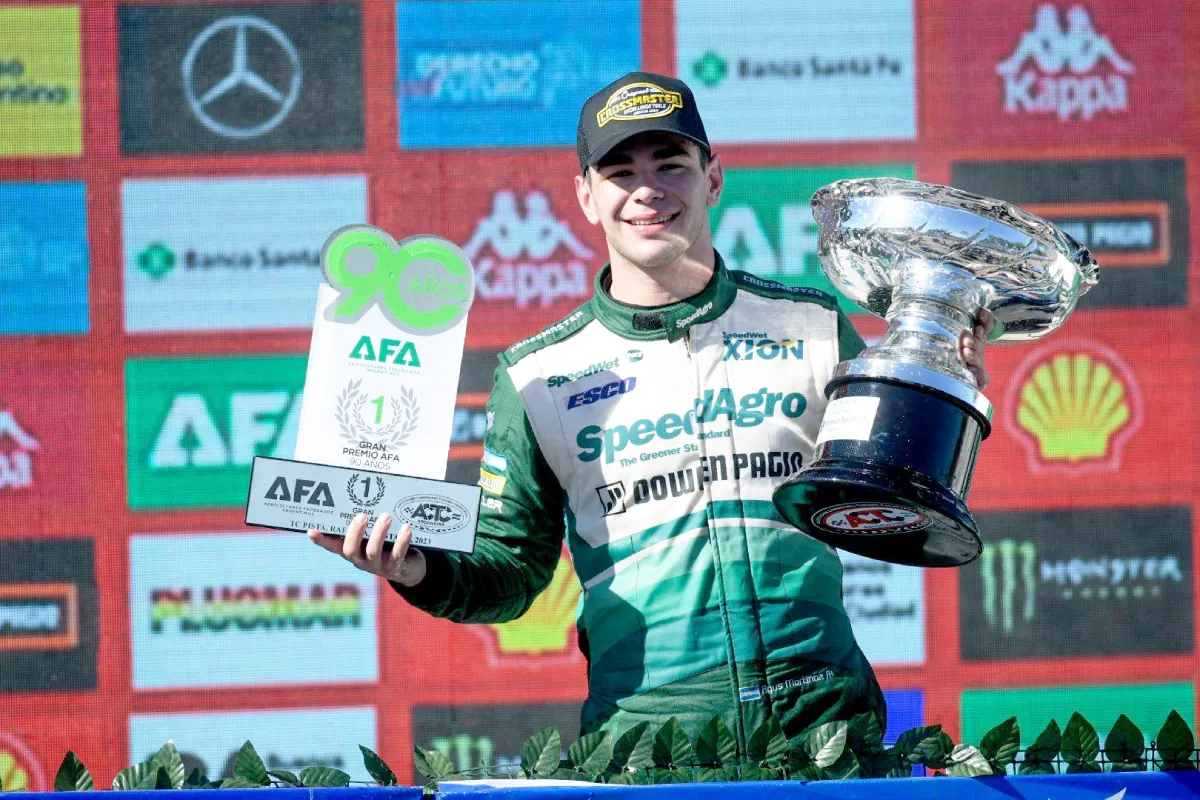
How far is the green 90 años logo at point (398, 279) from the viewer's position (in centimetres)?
169

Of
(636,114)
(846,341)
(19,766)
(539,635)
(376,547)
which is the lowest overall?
(19,766)

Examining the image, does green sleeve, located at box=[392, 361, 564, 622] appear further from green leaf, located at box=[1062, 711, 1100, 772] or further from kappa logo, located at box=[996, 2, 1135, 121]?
kappa logo, located at box=[996, 2, 1135, 121]

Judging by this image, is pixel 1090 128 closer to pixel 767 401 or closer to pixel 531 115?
pixel 531 115

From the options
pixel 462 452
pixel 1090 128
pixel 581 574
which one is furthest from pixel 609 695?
pixel 1090 128

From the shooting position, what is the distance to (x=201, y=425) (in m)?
3.00

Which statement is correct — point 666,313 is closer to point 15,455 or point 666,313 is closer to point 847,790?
point 847,790

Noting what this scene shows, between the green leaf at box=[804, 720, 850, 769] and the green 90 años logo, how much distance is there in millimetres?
616

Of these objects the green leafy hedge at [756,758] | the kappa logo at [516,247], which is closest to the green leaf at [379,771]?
the green leafy hedge at [756,758]

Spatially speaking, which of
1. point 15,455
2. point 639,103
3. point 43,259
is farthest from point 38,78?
point 639,103

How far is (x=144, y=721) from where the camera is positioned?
297 cm

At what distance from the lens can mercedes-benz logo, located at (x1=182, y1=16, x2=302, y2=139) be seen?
302 centimetres

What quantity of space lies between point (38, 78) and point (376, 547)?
1.88 metres

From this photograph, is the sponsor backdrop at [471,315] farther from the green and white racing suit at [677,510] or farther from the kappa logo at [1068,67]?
the green and white racing suit at [677,510]

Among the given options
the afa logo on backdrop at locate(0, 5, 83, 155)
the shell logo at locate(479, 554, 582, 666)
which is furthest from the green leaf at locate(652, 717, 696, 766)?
the afa logo on backdrop at locate(0, 5, 83, 155)
